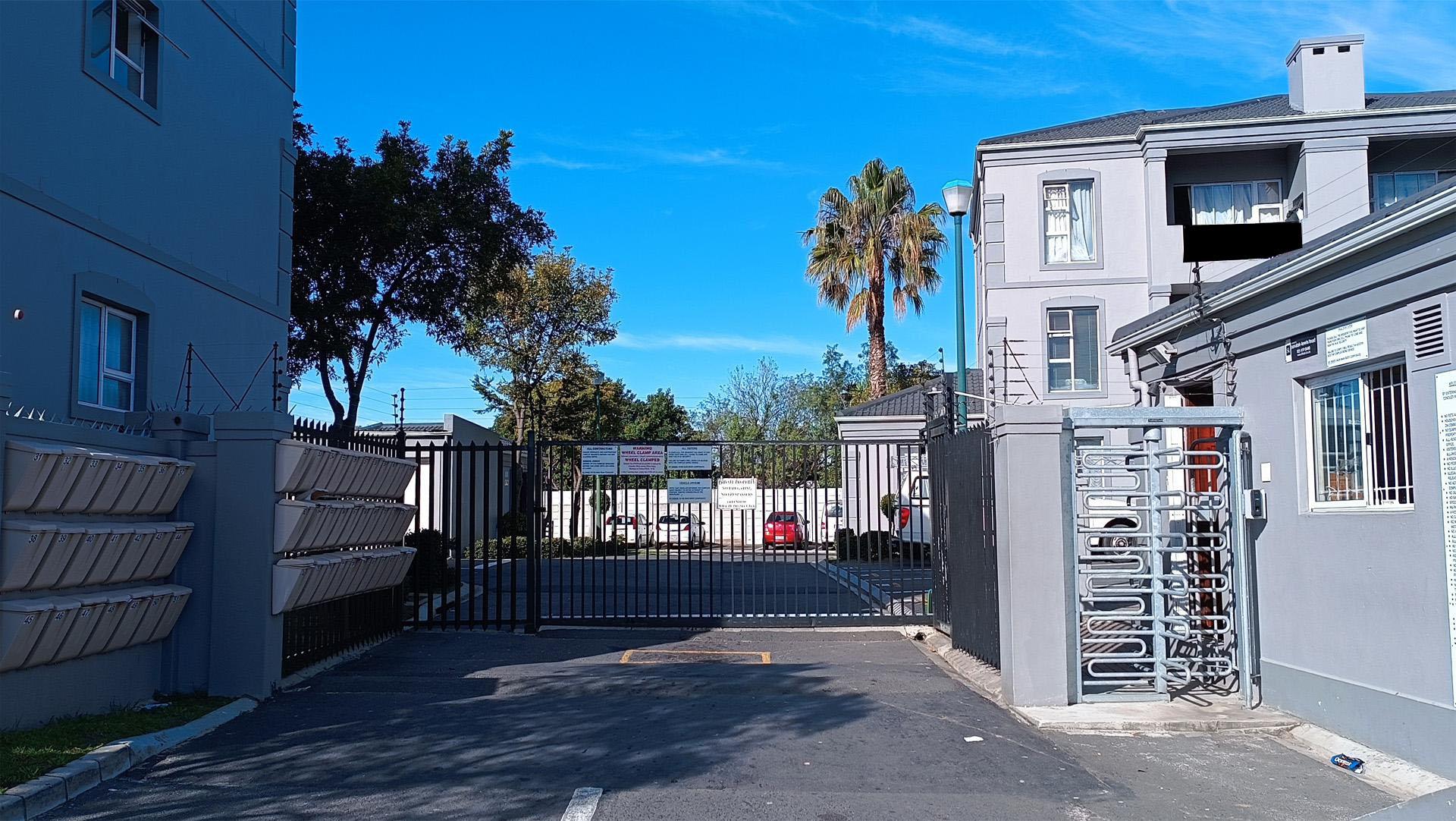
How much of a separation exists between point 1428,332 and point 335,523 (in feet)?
31.7

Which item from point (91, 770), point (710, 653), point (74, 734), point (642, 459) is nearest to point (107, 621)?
point (74, 734)

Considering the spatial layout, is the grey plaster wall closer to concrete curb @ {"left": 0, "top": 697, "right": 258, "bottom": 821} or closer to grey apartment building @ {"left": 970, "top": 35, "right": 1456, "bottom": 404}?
concrete curb @ {"left": 0, "top": 697, "right": 258, "bottom": 821}

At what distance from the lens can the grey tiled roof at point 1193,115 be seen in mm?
24844

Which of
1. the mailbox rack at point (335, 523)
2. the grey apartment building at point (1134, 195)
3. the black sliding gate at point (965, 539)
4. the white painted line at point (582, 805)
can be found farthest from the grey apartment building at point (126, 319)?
the grey apartment building at point (1134, 195)

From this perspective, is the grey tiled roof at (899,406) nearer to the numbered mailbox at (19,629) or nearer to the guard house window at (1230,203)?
the guard house window at (1230,203)

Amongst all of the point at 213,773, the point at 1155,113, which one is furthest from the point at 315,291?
the point at 1155,113

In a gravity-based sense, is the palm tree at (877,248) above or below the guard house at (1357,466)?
above

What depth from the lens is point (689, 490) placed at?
1430 cm

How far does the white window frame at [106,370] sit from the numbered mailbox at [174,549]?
2.30 metres

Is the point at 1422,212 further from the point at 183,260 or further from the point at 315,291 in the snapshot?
the point at 315,291

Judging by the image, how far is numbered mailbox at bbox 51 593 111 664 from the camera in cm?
761

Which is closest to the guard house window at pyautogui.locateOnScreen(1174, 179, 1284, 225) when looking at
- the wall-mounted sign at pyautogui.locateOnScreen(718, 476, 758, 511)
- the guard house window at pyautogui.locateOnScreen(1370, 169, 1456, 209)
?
the guard house window at pyautogui.locateOnScreen(1370, 169, 1456, 209)

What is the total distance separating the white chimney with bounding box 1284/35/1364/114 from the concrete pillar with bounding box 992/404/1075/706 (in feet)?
64.3

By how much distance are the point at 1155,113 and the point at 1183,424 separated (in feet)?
70.3
